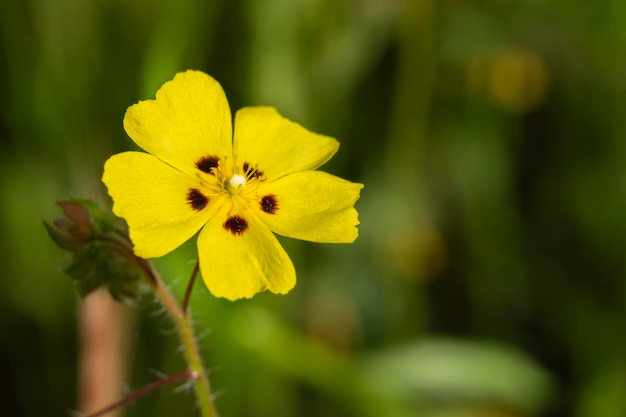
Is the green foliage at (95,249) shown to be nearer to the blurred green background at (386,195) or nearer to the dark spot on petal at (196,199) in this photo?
the dark spot on petal at (196,199)

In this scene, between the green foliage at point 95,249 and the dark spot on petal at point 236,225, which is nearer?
the dark spot on petal at point 236,225

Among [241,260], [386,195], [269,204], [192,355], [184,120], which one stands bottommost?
[192,355]

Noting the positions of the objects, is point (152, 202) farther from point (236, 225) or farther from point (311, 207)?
point (311, 207)

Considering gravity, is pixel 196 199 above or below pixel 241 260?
above

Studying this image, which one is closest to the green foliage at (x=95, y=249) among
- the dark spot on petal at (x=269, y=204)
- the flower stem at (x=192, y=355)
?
the flower stem at (x=192, y=355)

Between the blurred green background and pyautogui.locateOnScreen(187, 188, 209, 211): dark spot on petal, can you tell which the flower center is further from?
the blurred green background

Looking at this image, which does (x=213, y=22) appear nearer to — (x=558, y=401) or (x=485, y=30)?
(x=485, y=30)

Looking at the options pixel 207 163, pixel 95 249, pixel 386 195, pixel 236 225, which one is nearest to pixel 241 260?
pixel 236 225
